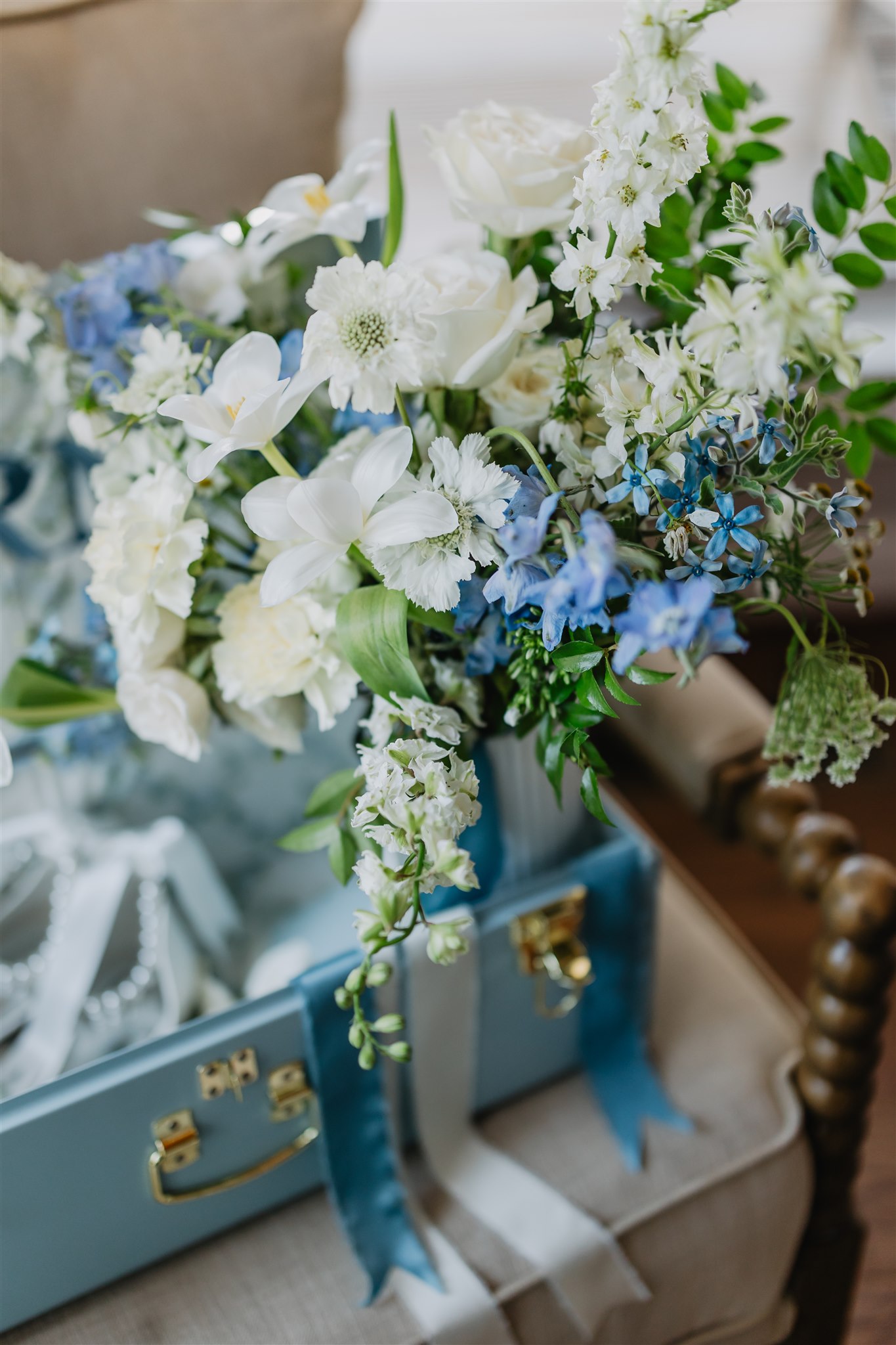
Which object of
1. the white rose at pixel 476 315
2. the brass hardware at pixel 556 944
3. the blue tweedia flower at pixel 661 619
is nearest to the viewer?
the blue tweedia flower at pixel 661 619

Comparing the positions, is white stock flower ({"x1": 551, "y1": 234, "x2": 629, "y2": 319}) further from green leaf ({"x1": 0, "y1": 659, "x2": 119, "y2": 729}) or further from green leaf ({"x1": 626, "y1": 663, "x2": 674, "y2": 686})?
green leaf ({"x1": 0, "y1": 659, "x2": 119, "y2": 729})

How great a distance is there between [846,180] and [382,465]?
0.29 metres

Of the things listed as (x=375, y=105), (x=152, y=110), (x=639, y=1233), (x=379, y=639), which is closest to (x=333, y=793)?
(x=379, y=639)

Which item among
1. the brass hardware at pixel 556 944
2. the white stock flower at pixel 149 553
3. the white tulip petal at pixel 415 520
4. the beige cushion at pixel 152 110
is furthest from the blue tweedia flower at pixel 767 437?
the beige cushion at pixel 152 110

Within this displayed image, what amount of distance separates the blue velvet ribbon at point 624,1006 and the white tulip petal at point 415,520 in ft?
1.06

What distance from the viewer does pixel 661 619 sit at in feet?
0.94

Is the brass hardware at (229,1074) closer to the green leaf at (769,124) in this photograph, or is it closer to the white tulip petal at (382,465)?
the white tulip petal at (382,465)

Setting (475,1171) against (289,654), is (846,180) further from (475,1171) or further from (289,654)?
(475,1171)

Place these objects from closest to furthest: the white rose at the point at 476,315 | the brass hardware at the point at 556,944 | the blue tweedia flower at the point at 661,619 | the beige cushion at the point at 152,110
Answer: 1. the blue tweedia flower at the point at 661,619
2. the white rose at the point at 476,315
3. the brass hardware at the point at 556,944
4. the beige cushion at the point at 152,110

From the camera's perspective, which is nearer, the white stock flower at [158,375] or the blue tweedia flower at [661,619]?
the blue tweedia flower at [661,619]

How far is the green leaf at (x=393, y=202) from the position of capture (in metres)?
0.47

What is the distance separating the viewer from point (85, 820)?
737 mm

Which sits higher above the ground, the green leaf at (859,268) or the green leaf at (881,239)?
the green leaf at (881,239)

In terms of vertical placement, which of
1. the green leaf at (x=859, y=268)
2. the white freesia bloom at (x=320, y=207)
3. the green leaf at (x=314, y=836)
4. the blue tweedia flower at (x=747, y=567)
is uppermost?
the white freesia bloom at (x=320, y=207)
